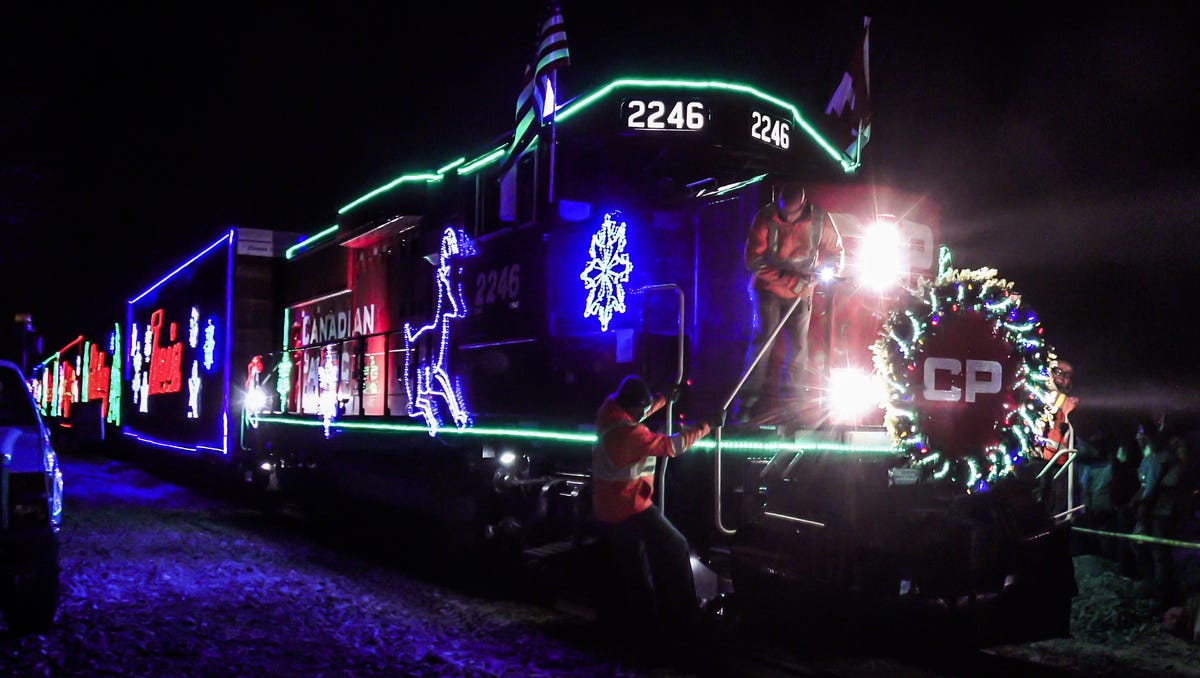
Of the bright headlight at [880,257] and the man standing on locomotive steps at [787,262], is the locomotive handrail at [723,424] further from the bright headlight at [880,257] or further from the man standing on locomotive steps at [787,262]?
the bright headlight at [880,257]

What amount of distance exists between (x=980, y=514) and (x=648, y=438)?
184 cm

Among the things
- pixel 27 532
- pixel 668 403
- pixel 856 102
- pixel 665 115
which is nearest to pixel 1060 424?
pixel 668 403

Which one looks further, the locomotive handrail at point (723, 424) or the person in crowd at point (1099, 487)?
the person in crowd at point (1099, 487)

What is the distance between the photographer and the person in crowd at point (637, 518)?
20.1 ft

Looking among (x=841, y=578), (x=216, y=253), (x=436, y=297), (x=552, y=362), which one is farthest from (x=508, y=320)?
(x=216, y=253)

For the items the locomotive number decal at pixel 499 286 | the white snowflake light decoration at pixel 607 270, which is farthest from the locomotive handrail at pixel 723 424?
the locomotive number decal at pixel 499 286

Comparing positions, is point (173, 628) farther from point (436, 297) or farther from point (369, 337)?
point (369, 337)

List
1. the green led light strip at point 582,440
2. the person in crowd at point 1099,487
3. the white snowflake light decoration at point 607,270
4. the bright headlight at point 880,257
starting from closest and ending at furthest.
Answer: the green led light strip at point 582,440, the bright headlight at point 880,257, the white snowflake light decoration at point 607,270, the person in crowd at point 1099,487

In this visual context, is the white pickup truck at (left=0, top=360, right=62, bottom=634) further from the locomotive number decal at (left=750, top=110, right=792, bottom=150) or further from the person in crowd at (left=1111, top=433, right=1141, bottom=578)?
the person in crowd at (left=1111, top=433, right=1141, bottom=578)

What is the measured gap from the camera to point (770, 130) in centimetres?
710

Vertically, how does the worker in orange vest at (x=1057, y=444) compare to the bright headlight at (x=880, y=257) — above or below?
below

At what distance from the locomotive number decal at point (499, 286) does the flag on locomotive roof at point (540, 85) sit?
33.0 inches

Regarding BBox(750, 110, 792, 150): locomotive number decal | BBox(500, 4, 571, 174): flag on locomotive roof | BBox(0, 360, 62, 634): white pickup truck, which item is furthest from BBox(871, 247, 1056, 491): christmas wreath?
BBox(0, 360, 62, 634): white pickup truck

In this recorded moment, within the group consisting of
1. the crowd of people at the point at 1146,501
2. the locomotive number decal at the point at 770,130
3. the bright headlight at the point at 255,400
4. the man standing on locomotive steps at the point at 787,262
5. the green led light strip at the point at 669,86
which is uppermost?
the green led light strip at the point at 669,86
